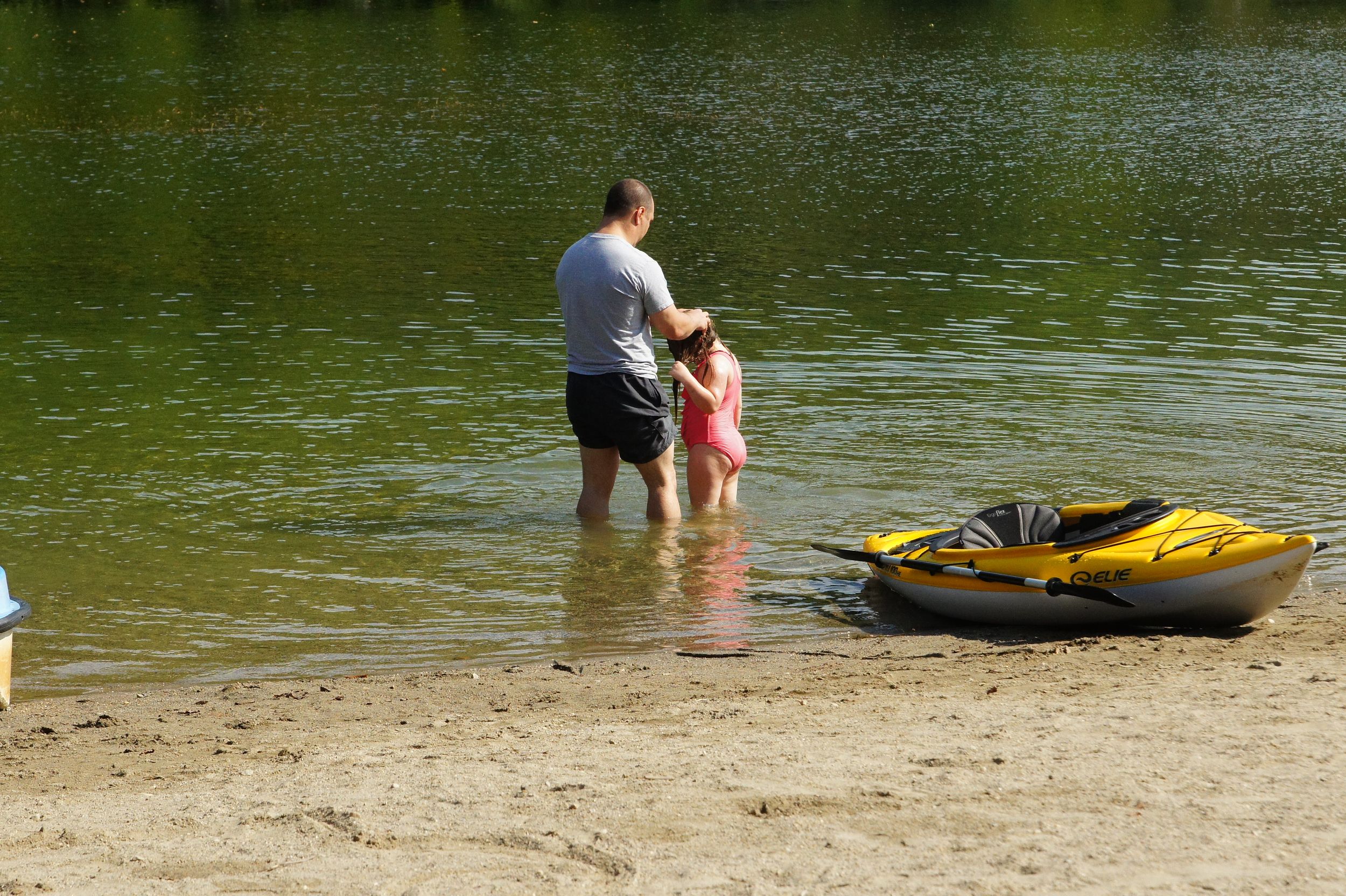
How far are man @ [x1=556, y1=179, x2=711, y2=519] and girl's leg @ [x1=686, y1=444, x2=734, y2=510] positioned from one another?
1.69 feet

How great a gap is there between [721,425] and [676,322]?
38.0 inches

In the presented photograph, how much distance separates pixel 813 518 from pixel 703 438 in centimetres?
88

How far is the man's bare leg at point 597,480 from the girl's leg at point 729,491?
2.24ft

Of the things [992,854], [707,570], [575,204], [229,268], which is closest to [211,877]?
[992,854]

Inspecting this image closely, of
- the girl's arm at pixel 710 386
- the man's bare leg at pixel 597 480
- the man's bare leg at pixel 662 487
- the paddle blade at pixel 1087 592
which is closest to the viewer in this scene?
the paddle blade at pixel 1087 592


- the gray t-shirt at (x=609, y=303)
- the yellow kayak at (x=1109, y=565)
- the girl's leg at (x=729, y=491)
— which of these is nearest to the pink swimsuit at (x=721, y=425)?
the girl's leg at (x=729, y=491)

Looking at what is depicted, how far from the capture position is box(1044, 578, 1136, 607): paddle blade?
6.53 meters

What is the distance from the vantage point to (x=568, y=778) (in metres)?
4.96

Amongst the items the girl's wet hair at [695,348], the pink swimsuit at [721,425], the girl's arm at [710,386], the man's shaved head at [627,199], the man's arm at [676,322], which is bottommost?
the pink swimsuit at [721,425]

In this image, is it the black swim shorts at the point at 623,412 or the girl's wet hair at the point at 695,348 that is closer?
the black swim shorts at the point at 623,412

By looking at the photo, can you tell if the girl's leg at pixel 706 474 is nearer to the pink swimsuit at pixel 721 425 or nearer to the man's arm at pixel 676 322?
the pink swimsuit at pixel 721 425

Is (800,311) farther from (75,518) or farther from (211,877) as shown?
(211,877)

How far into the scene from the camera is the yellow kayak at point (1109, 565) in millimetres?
6418

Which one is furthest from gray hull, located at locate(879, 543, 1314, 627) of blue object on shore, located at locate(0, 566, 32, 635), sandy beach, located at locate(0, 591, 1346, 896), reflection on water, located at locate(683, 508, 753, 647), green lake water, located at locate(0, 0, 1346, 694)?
blue object on shore, located at locate(0, 566, 32, 635)
